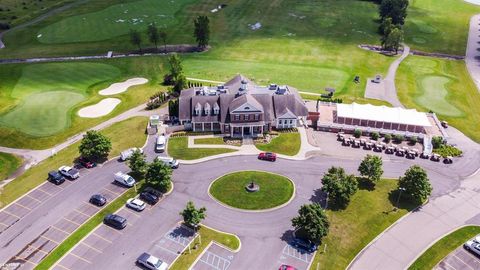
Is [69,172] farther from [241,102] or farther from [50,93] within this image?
[50,93]

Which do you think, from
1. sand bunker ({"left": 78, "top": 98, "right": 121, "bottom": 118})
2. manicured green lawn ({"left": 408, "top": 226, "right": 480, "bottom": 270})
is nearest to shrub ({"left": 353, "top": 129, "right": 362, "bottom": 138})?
manicured green lawn ({"left": 408, "top": 226, "right": 480, "bottom": 270})

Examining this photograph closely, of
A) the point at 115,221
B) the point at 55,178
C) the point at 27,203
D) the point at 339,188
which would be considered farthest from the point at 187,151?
the point at 339,188

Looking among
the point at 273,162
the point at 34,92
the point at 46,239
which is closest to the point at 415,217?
the point at 273,162

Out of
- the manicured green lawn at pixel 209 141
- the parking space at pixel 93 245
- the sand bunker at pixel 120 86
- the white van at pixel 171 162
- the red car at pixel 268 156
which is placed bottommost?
the parking space at pixel 93 245

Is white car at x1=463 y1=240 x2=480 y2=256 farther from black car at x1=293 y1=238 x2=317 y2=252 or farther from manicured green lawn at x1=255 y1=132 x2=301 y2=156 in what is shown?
manicured green lawn at x1=255 y1=132 x2=301 y2=156

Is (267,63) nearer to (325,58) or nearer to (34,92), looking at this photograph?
(325,58)

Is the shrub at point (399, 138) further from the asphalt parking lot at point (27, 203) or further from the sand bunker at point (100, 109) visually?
the sand bunker at point (100, 109)

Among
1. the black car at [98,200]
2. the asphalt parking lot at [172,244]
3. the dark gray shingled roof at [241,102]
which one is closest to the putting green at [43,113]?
the black car at [98,200]
